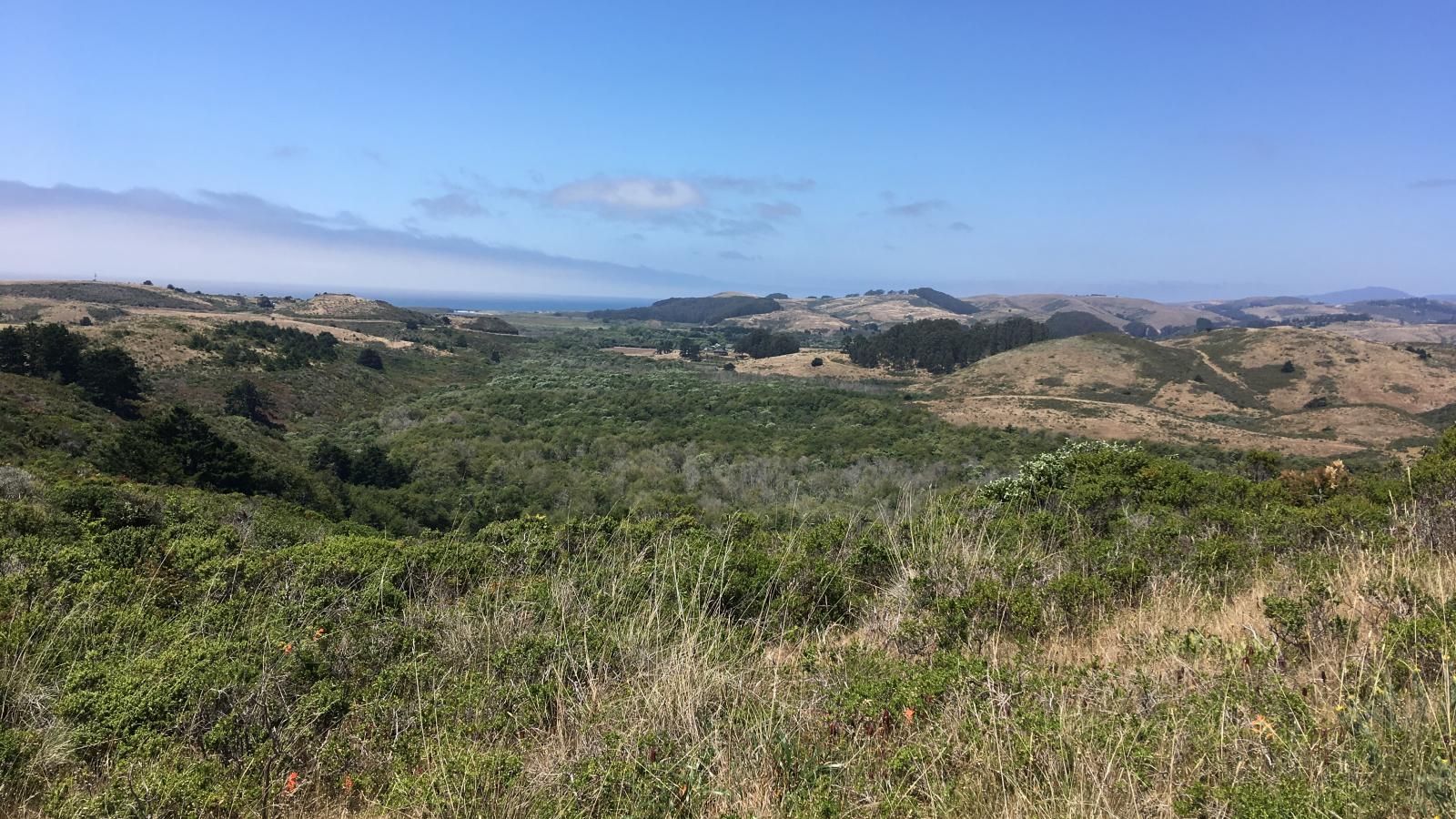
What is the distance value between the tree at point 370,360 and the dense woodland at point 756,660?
53.2 metres

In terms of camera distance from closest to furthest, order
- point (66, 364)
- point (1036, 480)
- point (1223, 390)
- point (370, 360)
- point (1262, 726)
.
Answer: point (1262, 726)
point (1036, 480)
point (66, 364)
point (370, 360)
point (1223, 390)

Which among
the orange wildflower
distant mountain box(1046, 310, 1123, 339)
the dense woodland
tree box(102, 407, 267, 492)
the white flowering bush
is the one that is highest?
distant mountain box(1046, 310, 1123, 339)

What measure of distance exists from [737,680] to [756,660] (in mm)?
538

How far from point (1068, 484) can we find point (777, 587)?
6256 mm

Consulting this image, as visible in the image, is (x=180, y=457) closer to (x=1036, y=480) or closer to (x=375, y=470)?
(x=375, y=470)

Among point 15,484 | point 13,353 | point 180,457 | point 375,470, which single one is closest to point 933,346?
point 375,470

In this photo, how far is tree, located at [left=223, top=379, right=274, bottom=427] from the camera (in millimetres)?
35188

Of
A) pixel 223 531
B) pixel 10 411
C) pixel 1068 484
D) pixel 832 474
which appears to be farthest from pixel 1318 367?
pixel 10 411

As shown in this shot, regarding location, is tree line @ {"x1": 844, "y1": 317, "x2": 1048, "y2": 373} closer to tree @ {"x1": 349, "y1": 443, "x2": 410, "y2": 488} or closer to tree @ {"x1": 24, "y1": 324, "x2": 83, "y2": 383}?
tree @ {"x1": 349, "y1": 443, "x2": 410, "y2": 488}

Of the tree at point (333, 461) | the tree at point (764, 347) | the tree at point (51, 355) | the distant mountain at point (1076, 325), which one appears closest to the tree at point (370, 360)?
the tree at point (51, 355)

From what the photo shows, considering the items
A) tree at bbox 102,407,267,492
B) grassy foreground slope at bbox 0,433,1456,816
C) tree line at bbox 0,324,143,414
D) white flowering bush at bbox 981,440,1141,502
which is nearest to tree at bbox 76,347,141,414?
tree line at bbox 0,324,143,414

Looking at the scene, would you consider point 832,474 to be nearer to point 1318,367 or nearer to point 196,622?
point 196,622

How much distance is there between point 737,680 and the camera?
321 cm

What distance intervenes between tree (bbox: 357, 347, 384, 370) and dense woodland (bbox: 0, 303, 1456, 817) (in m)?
53.2
